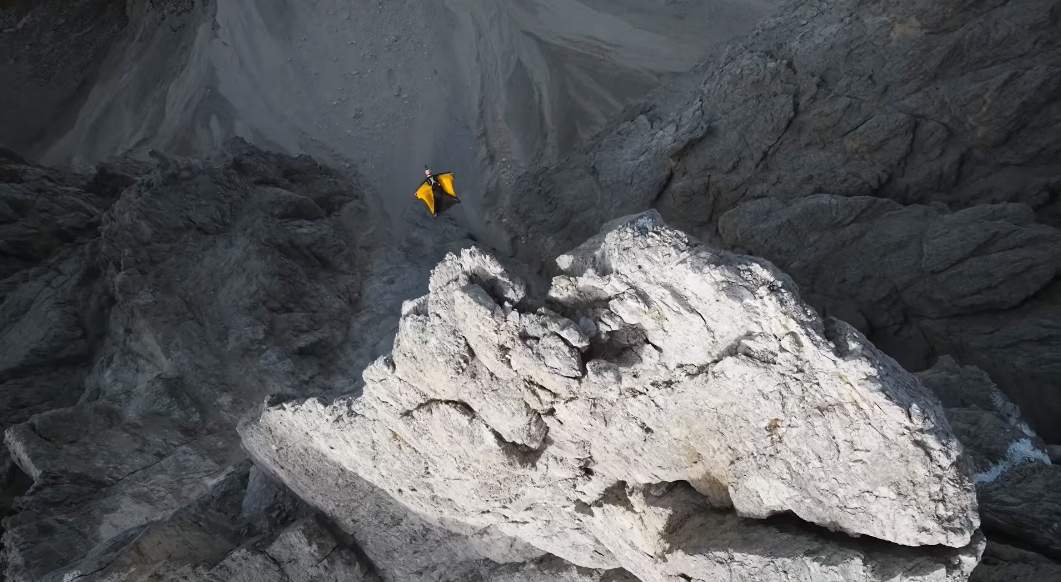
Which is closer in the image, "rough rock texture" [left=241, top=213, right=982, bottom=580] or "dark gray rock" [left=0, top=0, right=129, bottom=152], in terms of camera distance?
"rough rock texture" [left=241, top=213, right=982, bottom=580]

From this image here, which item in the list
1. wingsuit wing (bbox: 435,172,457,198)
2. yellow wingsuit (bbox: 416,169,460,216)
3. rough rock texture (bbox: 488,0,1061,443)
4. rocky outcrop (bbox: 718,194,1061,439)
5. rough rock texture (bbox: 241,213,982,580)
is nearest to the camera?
rough rock texture (bbox: 241,213,982,580)

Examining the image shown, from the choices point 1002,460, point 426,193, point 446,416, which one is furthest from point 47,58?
point 1002,460

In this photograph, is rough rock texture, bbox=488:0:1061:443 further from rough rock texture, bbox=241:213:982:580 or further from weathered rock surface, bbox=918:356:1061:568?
rough rock texture, bbox=241:213:982:580

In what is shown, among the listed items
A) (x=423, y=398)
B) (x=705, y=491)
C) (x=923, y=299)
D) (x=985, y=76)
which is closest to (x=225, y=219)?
(x=423, y=398)

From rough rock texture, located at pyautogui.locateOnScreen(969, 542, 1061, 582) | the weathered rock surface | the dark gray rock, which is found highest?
the dark gray rock

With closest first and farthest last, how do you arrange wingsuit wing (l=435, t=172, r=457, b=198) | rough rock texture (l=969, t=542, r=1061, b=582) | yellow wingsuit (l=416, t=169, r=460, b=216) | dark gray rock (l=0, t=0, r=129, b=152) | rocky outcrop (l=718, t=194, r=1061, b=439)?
rough rock texture (l=969, t=542, r=1061, b=582), rocky outcrop (l=718, t=194, r=1061, b=439), yellow wingsuit (l=416, t=169, r=460, b=216), wingsuit wing (l=435, t=172, r=457, b=198), dark gray rock (l=0, t=0, r=129, b=152)

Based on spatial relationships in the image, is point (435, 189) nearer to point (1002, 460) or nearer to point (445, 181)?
point (445, 181)

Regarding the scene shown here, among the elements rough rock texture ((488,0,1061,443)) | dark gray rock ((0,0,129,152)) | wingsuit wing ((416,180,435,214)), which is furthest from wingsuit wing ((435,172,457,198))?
dark gray rock ((0,0,129,152))

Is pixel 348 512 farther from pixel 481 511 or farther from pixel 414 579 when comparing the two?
pixel 481 511
